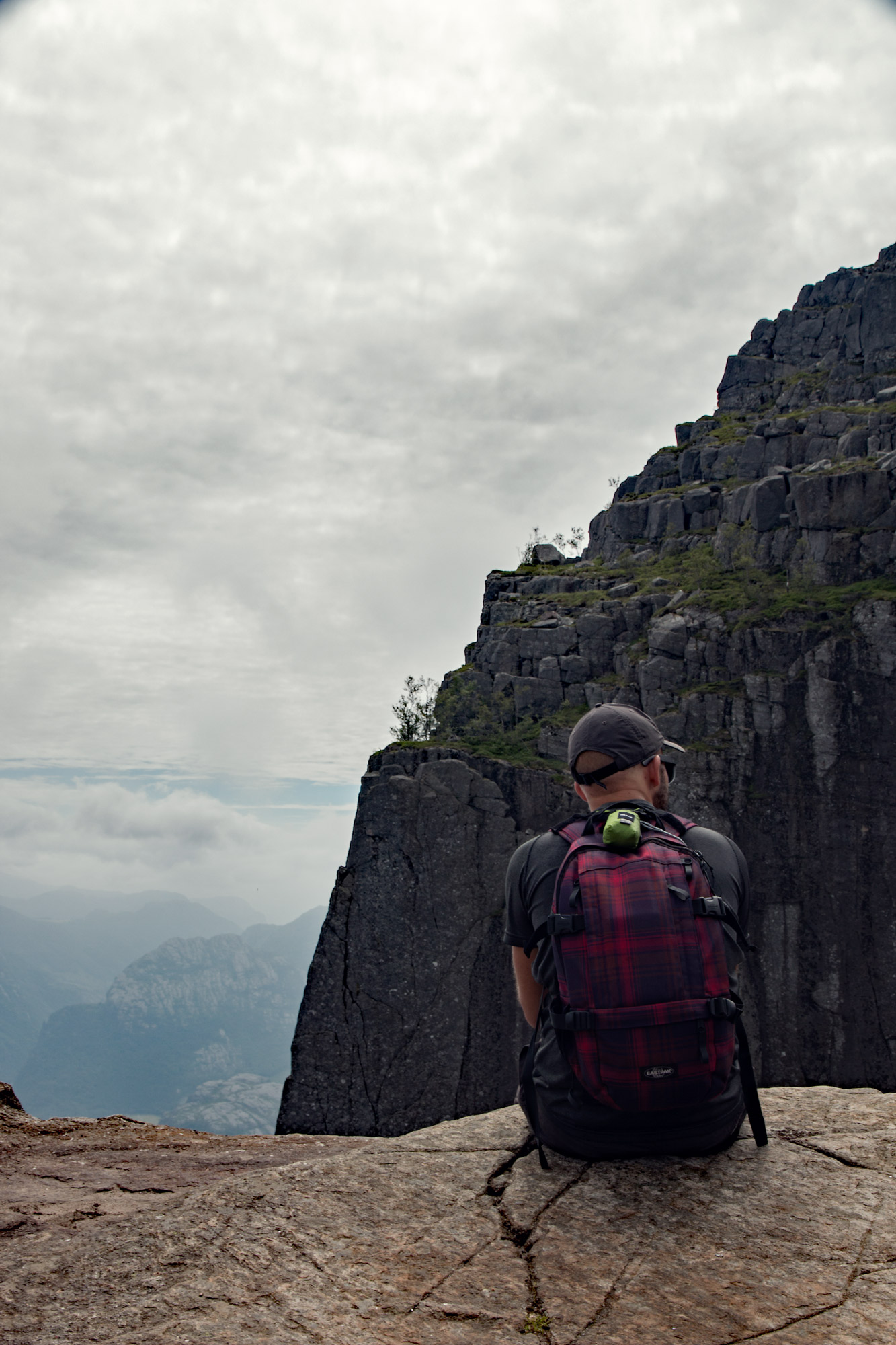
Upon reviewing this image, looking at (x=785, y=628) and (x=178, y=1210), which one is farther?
(x=785, y=628)

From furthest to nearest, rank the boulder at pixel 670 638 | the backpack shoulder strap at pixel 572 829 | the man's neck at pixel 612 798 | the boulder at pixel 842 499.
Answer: the boulder at pixel 670 638 → the boulder at pixel 842 499 → the man's neck at pixel 612 798 → the backpack shoulder strap at pixel 572 829

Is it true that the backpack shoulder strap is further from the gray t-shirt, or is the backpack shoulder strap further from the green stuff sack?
the green stuff sack

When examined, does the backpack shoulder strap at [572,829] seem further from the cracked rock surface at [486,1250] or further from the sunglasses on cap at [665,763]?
the cracked rock surface at [486,1250]

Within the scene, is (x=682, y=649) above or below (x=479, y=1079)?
above

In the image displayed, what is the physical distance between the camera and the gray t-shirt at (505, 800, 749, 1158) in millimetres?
4621

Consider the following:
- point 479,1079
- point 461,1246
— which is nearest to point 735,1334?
point 461,1246

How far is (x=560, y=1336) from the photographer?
10.9ft

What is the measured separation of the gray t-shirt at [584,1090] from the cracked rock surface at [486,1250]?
18 centimetres

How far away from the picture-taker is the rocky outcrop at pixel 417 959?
113ft

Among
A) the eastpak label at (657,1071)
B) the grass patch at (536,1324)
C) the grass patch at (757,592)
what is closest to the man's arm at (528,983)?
the eastpak label at (657,1071)

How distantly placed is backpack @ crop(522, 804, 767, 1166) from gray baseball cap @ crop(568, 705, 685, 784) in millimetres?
713

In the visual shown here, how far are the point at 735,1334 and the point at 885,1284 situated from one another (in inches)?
32.4

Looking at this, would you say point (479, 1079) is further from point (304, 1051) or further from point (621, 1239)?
point (621, 1239)

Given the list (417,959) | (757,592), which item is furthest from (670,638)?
(417,959)
